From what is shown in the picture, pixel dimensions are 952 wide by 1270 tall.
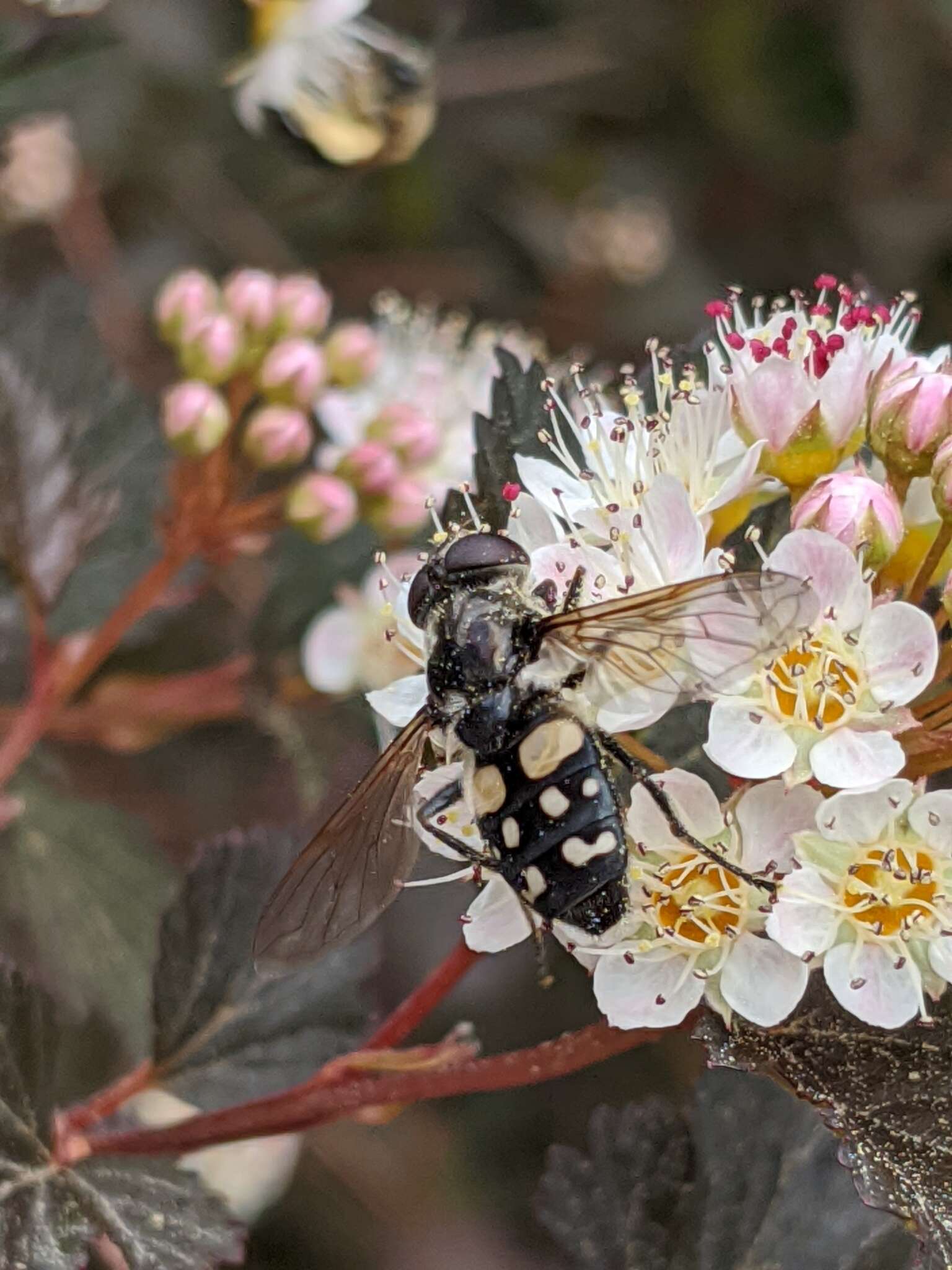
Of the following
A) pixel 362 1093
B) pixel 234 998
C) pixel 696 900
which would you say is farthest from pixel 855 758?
pixel 234 998

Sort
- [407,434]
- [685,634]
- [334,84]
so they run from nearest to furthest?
[685,634]
[407,434]
[334,84]

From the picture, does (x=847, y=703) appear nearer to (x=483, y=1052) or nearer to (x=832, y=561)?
(x=832, y=561)

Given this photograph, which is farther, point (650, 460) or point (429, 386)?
point (429, 386)

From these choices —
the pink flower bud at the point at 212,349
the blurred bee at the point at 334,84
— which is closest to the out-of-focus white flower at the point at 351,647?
the pink flower bud at the point at 212,349

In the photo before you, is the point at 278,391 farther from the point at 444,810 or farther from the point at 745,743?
the point at 745,743

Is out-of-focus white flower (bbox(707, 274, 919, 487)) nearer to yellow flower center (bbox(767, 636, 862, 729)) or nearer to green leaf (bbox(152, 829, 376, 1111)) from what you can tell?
yellow flower center (bbox(767, 636, 862, 729))

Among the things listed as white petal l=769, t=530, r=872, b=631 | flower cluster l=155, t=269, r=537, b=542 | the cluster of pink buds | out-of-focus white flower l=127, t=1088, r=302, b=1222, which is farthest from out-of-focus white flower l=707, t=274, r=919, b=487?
out-of-focus white flower l=127, t=1088, r=302, b=1222

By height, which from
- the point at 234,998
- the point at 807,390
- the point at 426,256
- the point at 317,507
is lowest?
the point at 426,256
